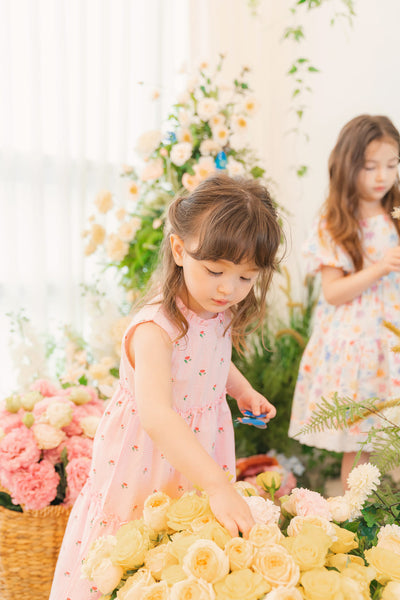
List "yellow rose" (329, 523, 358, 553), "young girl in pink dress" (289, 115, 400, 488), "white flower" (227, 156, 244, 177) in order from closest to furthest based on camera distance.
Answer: "yellow rose" (329, 523, 358, 553) < "young girl in pink dress" (289, 115, 400, 488) < "white flower" (227, 156, 244, 177)

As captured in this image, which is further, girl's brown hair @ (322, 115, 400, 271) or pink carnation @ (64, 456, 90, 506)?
girl's brown hair @ (322, 115, 400, 271)

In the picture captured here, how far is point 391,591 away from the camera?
69 centimetres

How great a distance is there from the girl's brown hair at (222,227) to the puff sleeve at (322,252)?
23.8 inches

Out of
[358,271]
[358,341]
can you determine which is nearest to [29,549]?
[358,341]

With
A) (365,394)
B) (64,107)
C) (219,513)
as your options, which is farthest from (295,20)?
(219,513)

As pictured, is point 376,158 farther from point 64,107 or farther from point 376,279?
point 64,107

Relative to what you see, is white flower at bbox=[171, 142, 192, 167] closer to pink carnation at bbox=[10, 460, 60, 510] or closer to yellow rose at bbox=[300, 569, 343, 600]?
pink carnation at bbox=[10, 460, 60, 510]

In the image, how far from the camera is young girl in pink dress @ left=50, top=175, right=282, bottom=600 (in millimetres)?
901

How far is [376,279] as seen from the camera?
153cm

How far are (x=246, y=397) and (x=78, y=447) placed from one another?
1.68ft

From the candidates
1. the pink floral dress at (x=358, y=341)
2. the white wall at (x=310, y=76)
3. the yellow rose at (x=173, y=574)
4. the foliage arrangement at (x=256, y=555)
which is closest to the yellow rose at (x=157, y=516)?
the foliage arrangement at (x=256, y=555)

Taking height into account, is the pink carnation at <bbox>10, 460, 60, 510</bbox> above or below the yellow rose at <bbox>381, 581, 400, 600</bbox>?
below

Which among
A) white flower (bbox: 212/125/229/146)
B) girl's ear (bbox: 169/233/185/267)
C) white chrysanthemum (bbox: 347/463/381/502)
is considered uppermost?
white flower (bbox: 212/125/229/146)

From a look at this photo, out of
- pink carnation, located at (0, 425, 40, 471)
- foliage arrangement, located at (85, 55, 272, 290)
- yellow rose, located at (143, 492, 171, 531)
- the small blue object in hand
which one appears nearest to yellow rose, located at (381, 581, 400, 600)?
yellow rose, located at (143, 492, 171, 531)
